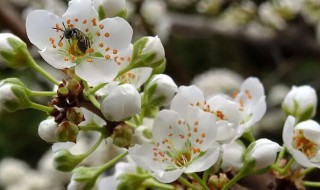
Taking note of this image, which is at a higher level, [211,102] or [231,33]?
[211,102]

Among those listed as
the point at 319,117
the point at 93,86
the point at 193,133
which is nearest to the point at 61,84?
the point at 93,86

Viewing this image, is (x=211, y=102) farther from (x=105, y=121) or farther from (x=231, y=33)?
(x=231, y=33)

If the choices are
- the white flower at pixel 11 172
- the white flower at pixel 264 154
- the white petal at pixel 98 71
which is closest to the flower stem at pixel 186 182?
the white flower at pixel 264 154

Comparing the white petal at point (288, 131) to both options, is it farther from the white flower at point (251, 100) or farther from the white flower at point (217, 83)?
the white flower at point (217, 83)

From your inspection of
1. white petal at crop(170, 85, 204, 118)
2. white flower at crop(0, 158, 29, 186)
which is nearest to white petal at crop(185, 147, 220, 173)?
white petal at crop(170, 85, 204, 118)

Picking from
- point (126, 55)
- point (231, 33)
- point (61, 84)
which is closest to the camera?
point (61, 84)
